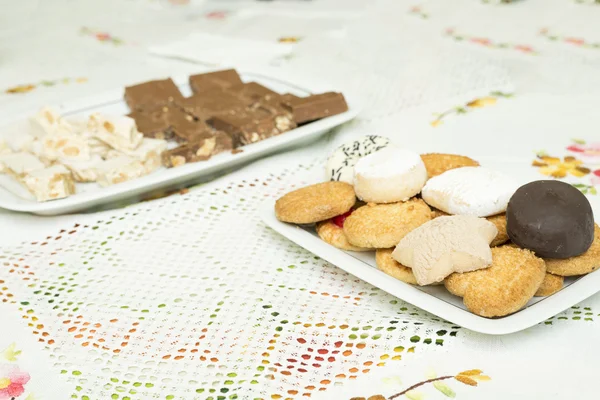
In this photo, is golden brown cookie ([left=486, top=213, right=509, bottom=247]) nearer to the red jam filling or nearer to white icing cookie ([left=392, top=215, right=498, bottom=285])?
white icing cookie ([left=392, top=215, right=498, bottom=285])

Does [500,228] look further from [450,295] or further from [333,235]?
[333,235]

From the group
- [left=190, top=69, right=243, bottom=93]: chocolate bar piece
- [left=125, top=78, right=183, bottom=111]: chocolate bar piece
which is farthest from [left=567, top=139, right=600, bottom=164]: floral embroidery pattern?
[left=125, top=78, right=183, bottom=111]: chocolate bar piece

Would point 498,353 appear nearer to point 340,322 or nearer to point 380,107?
point 340,322

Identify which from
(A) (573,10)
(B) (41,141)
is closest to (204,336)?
(B) (41,141)

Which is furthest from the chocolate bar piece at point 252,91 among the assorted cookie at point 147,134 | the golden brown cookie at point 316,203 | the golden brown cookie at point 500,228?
the golden brown cookie at point 500,228

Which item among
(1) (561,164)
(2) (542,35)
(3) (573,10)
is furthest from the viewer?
(3) (573,10)

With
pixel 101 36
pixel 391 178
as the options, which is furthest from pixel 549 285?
pixel 101 36

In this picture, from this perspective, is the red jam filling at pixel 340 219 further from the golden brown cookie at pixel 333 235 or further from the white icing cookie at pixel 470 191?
the white icing cookie at pixel 470 191
